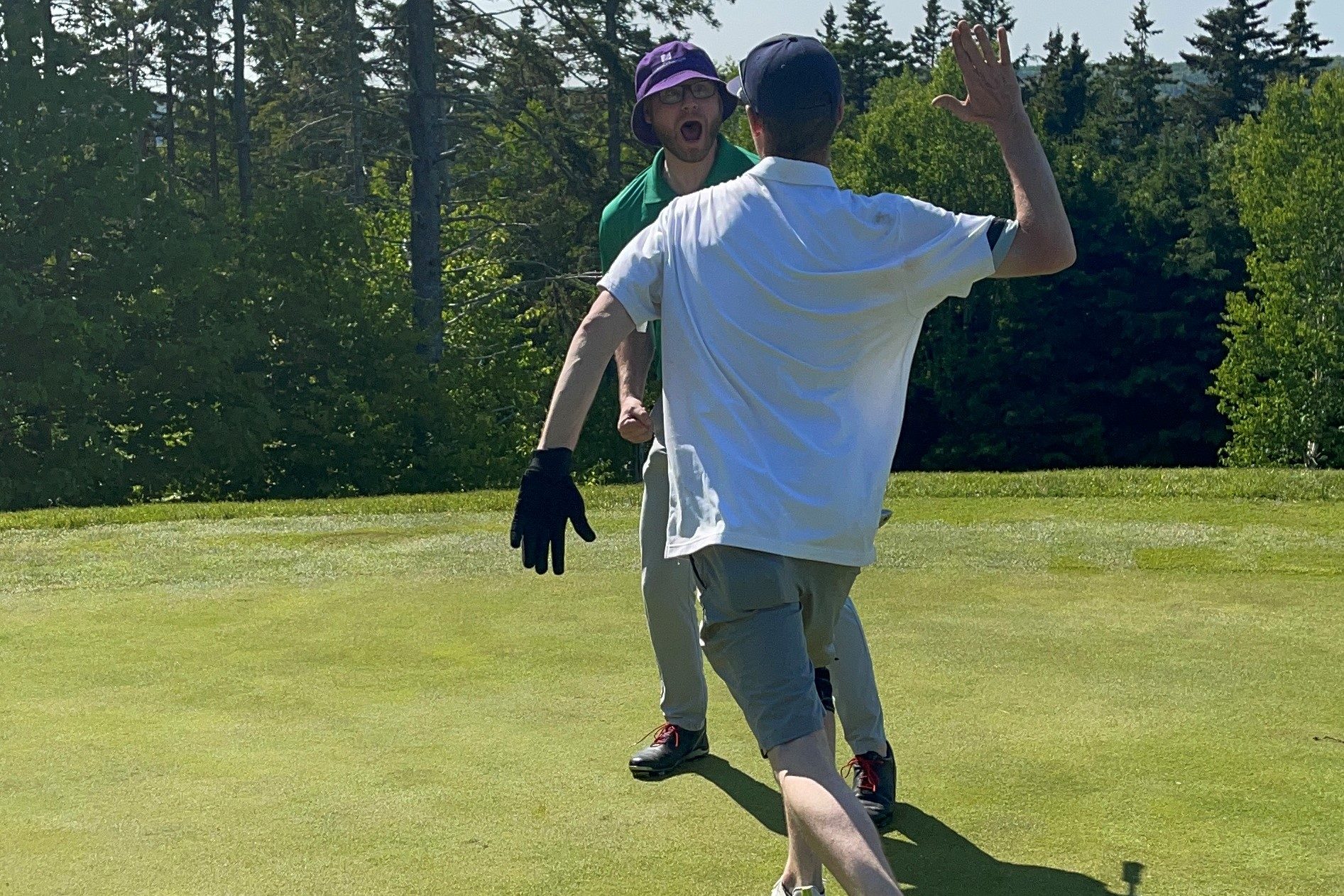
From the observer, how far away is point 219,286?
24.8m

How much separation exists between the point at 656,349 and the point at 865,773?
1372mm

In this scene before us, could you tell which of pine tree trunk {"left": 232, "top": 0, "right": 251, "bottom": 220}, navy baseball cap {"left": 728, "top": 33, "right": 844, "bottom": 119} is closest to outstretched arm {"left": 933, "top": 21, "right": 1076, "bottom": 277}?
navy baseball cap {"left": 728, "top": 33, "right": 844, "bottom": 119}

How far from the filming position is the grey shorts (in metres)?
2.79

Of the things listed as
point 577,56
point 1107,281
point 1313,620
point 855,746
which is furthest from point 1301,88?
point 855,746

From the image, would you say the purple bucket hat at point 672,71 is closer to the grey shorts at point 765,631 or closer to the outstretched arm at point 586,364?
the outstretched arm at point 586,364

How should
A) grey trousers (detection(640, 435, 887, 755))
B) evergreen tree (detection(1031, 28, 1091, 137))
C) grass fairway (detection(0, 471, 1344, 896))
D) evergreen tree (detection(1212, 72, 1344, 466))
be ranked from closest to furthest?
grass fairway (detection(0, 471, 1344, 896)) < grey trousers (detection(640, 435, 887, 755)) < evergreen tree (detection(1212, 72, 1344, 466)) < evergreen tree (detection(1031, 28, 1091, 137))

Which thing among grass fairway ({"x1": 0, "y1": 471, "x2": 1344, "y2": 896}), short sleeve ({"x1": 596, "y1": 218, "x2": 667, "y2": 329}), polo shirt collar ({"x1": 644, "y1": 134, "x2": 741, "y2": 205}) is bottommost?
grass fairway ({"x1": 0, "y1": 471, "x2": 1344, "y2": 896})

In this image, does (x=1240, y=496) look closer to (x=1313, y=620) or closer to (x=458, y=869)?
(x=1313, y=620)

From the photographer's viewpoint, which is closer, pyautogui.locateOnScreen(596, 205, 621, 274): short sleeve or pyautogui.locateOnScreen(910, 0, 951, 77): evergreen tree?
pyautogui.locateOnScreen(596, 205, 621, 274): short sleeve

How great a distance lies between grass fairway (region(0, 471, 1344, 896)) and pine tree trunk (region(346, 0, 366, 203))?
2250 centimetres

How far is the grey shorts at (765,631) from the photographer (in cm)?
279

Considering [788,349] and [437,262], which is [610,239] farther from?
[437,262]

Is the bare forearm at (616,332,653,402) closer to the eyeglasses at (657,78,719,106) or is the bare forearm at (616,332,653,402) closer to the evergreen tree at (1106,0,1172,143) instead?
the eyeglasses at (657,78,719,106)

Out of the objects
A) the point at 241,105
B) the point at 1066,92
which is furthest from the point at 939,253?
the point at 1066,92
